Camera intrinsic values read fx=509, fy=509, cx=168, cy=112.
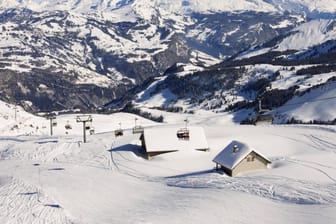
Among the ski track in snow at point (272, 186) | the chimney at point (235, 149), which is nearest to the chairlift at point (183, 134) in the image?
the chimney at point (235, 149)

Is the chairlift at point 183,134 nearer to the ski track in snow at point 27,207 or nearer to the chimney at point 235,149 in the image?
the chimney at point 235,149

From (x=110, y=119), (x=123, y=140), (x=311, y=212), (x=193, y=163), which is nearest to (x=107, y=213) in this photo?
(x=311, y=212)

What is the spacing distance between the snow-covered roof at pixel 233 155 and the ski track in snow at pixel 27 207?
2400cm

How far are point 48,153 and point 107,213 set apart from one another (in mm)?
45087

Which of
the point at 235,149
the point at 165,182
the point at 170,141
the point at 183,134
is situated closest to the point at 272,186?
the point at 165,182

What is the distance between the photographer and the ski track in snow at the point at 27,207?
45469 millimetres

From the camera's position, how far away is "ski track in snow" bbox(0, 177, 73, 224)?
1790 inches

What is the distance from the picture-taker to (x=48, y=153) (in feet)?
298

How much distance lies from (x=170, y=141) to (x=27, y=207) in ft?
130

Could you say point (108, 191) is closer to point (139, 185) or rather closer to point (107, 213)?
point (139, 185)

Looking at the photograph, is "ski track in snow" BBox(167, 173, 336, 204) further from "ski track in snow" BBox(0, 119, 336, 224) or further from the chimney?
the chimney

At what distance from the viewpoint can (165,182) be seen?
63812mm

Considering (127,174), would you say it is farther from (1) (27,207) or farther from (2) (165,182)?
(1) (27,207)

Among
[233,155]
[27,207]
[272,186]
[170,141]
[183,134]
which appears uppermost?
[183,134]
